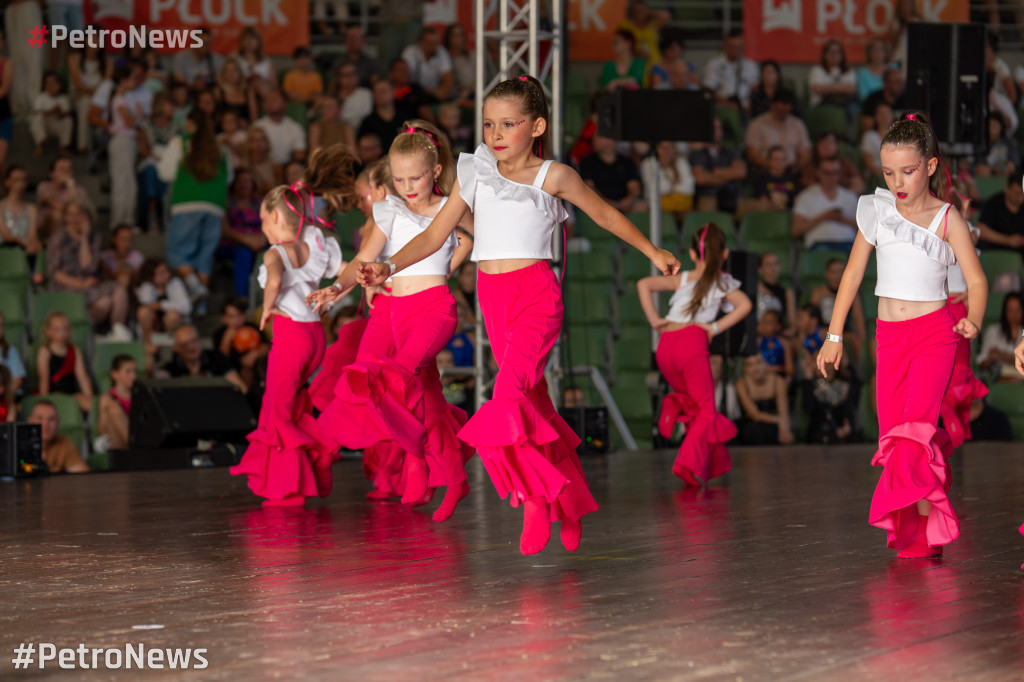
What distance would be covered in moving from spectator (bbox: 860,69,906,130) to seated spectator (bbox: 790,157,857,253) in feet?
3.20

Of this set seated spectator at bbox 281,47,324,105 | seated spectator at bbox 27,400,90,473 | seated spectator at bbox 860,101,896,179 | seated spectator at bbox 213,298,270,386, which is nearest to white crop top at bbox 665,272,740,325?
seated spectator at bbox 213,298,270,386

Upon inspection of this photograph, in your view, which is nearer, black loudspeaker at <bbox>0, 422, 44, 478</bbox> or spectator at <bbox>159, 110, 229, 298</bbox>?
black loudspeaker at <bbox>0, 422, 44, 478</bbox>

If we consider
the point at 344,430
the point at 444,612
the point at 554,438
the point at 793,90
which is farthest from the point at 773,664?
the point at 793,90

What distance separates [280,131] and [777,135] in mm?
4538

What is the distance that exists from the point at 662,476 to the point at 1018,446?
3471mm

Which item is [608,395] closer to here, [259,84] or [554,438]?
[259,84]

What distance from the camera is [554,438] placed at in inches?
171

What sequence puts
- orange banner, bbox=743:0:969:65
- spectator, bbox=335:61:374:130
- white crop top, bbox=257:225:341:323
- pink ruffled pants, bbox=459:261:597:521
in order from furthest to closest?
orange banner, bbox=743:0:969:65, spectator, bbox=335:61:374:130, white crop top, bbox=257:225:341:323, pink ruffled pants, bbox=459:261:597:521

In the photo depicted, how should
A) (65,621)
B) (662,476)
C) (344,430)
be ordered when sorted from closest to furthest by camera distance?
(65,621)
(344,430)
(662,476)

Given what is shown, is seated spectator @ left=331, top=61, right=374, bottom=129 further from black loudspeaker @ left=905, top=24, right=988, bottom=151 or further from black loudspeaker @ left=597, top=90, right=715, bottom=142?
black loudspeaker @ left=905, top=24, right=988, bottom=151

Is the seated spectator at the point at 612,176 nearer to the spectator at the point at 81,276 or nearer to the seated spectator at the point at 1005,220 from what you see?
the seated spectator at the point at 1005,220

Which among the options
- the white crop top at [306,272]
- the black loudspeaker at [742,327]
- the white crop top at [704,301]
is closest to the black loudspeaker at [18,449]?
the white crop top at [306,272]

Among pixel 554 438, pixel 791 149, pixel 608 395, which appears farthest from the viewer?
pixel 791 149

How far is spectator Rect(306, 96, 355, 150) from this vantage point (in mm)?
11523
